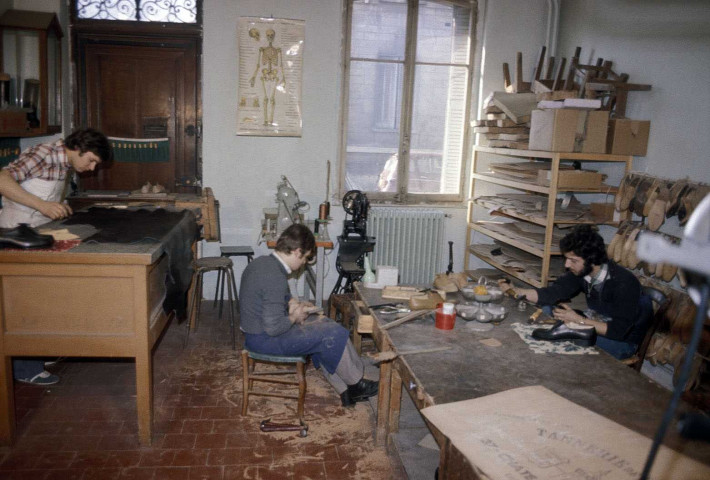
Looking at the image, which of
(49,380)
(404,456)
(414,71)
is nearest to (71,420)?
(49,380)

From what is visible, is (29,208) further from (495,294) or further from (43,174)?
(495,294)

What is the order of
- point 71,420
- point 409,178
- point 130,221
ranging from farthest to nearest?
1. point 409,178
2. point 130,221
3. point 71,420

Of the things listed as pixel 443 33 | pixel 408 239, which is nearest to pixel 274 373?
pixel 408 239

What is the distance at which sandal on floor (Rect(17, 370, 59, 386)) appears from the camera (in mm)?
4242

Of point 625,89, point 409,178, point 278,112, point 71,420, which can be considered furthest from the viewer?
point 409,178

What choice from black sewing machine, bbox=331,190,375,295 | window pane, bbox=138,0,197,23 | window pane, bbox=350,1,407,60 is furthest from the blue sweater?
window pane, bbox=138,0,197,23

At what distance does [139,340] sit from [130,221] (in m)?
1.43

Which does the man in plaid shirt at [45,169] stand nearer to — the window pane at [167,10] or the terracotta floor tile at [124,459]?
the terracotta floor tile at [124,459]

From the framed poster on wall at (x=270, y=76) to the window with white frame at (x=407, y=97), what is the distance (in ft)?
1.76

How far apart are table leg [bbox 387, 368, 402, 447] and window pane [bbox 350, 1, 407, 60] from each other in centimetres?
397

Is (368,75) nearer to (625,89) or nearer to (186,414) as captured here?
(625,89)

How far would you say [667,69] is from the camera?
4734 mm

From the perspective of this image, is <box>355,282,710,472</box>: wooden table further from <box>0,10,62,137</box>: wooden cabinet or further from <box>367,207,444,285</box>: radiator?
<box>0,10,62,137</box>: wooden cabinet

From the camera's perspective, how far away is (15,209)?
4.05 m
